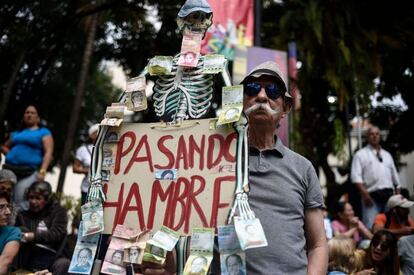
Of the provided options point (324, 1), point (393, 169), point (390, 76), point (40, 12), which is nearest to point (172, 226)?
point (393, 169)

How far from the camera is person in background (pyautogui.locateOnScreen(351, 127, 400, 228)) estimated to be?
21.6ft

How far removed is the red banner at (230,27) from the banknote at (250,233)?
4.47 m

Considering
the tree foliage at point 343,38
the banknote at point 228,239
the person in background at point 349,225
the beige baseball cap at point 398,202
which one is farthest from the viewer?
the tree foliage at point 343,38

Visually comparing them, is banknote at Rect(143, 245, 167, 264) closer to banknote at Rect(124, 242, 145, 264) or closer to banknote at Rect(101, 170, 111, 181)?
banknote at Rect(124, 242, 145, 264)

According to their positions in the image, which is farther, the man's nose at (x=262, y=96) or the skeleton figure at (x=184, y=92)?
the skeleton figure at (x=184, y=92)

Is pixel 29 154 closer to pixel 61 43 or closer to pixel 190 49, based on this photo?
pixel 61 43

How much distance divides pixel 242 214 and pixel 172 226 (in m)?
0.36

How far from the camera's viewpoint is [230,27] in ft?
22.5

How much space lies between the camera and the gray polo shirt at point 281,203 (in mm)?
2297

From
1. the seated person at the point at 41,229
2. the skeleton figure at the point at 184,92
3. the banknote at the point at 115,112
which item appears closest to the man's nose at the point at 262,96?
the skeleton figure at the point at 184,92

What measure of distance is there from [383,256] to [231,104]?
2.85 meters

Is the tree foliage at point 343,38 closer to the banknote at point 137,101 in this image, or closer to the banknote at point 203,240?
the banknote at point 137,101


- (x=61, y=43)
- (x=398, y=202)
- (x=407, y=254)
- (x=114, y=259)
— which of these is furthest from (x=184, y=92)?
(x=61, y=43)

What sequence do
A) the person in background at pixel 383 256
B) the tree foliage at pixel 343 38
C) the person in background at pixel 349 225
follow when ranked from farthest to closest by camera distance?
the tree foliage at pixel 343 38, the person in background at pixel 349 225, the person in background at pixel 383 256
